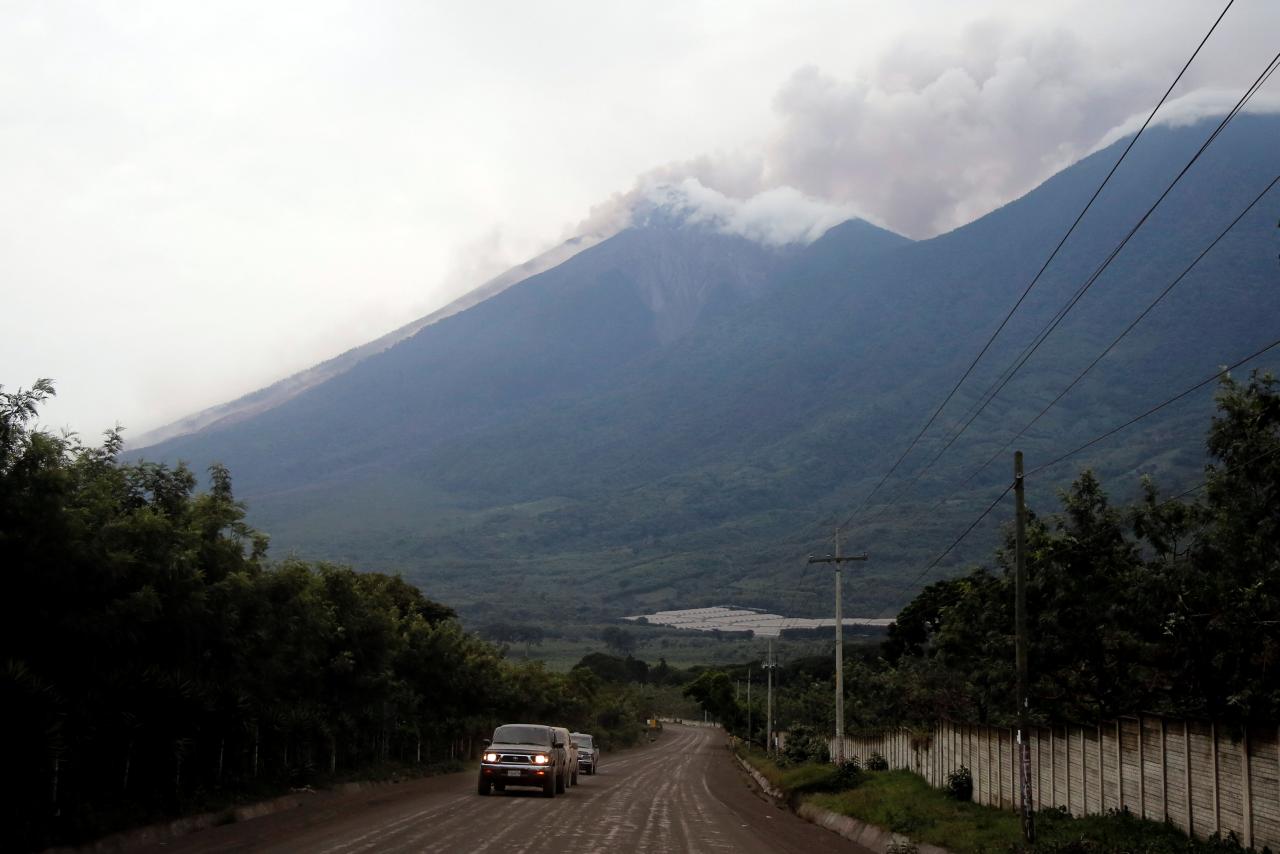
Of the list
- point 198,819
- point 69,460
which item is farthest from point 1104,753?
point 69,460

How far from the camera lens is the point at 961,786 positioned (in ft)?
100

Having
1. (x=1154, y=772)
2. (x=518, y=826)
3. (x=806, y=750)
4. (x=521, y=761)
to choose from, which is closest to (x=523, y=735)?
(x=521, y=761)

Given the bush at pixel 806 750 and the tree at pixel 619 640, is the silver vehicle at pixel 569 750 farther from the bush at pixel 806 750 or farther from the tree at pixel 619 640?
the tree at pixel 619 640

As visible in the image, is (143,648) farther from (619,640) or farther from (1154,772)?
(619,640)

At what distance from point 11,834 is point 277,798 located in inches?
467

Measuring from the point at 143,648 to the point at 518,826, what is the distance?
7.49m

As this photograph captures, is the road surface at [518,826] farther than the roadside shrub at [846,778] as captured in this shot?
No

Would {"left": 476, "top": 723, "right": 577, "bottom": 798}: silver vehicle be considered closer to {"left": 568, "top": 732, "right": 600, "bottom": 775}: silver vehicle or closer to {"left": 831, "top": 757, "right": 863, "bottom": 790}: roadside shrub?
{"left": 831, "top": 757, "right": 863, "bottom": 790}: roadside shrub

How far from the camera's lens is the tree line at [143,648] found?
1675cm

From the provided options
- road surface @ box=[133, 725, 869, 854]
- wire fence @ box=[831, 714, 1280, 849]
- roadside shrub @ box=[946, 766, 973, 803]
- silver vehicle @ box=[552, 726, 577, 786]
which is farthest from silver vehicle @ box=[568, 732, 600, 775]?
wire fence @ box=[831, 714, 1280, 849]

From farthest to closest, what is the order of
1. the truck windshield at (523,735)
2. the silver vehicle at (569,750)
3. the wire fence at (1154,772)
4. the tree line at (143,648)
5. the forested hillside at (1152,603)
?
the silver vehicle at (569,750) → the truck windshield at (523,735) → the forested hillside at (1152,603) → the tree line at (143,648) → the wire fence at (1154,772)

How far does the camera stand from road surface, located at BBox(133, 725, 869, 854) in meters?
19.2

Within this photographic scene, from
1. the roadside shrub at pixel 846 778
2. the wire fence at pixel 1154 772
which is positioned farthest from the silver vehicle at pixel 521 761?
the wire fence at pixel 1154 772

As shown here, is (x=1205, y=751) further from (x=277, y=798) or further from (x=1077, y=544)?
(x=277, y=798)
